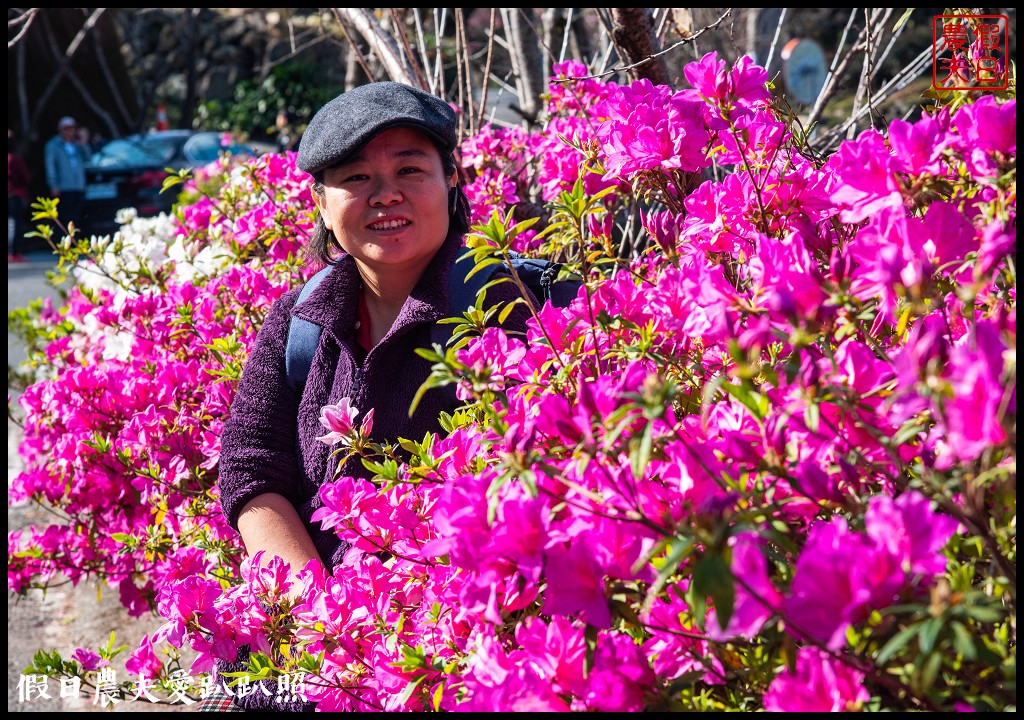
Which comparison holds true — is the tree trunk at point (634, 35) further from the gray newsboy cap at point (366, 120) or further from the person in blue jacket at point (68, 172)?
the person in blue jacket at point (68, 172)

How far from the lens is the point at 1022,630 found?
82 cm

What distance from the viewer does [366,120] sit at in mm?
1836

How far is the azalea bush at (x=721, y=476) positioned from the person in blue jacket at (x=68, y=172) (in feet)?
38.3

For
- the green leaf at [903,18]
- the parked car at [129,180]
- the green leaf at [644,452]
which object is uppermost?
the parked car at [129,180]

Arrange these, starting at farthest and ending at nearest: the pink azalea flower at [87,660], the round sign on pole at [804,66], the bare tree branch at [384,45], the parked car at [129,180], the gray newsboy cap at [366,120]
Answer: the parked car at [129,180] < the round sign on pole at [804,66] < the bare tree branch at [384,45] < the pink azalea flower at [87,660] < the gray newsboy cap at [366,120]

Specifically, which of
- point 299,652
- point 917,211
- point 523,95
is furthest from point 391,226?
point 523,95

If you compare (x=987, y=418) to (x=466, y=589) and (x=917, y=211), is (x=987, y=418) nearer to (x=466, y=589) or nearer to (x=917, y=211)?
(x=466, y=589)

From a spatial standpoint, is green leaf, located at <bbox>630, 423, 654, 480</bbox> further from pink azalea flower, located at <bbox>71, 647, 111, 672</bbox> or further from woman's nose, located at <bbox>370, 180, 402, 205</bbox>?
pink azalea flower, located at <bbox>71, 647, 111, 672</bbox>

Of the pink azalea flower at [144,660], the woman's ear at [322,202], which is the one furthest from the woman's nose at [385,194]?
the pink azalea flower at [144,660]

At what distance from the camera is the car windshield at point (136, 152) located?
1264 centimetres

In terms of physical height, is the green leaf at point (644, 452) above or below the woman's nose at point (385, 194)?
below

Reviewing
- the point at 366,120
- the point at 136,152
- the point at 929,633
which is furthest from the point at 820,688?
the point at 136,152

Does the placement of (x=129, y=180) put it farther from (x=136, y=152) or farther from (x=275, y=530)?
(x=275, y=530)

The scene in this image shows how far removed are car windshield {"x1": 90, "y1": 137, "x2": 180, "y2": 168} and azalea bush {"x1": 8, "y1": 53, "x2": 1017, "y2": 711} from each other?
12.2m
